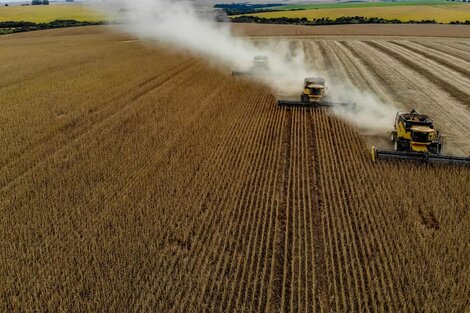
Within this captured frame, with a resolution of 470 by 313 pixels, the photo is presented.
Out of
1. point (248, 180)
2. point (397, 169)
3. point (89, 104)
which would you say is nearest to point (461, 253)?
point (397, 169)

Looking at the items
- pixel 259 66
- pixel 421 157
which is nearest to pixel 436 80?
pixel 259 66

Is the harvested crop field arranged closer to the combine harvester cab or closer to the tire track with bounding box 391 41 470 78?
the combine harvester cab

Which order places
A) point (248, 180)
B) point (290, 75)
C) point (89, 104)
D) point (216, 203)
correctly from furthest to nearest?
point (290, 75)
point (89, 104)
point (248, 180)
point (216, 203)

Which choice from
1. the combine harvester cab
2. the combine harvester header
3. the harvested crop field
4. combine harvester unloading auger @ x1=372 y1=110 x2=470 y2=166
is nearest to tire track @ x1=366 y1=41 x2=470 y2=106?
the harvested crop field

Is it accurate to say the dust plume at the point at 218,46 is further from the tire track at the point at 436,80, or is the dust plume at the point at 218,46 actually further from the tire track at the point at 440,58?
the tire track at the point at 440,58

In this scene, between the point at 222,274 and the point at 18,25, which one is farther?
the point at 18,25

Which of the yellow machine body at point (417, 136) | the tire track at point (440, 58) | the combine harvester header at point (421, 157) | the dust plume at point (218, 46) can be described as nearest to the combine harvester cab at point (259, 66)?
the dust plume at point (218, 46)

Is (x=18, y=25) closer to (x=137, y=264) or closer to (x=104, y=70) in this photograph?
(x=104, y=70)
